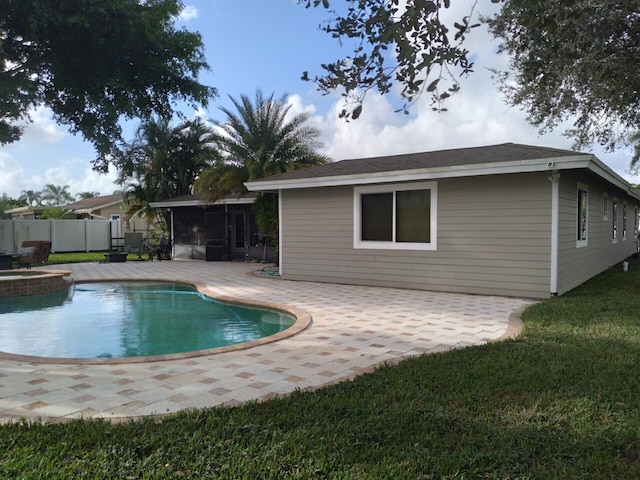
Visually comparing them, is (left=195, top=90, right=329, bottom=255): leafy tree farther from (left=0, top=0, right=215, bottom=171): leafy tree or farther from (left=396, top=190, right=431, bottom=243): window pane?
(left=396, top=190, right=431, bottom=243): window pane

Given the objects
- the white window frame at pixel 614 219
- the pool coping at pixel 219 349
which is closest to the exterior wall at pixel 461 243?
the pool coping at pixel 219 349

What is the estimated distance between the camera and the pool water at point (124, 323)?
5863 millimetres

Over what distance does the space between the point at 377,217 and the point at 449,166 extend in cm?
210

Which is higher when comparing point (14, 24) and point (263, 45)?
point (14, 24)

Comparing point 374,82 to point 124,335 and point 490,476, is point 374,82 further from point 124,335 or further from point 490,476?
point 124,335

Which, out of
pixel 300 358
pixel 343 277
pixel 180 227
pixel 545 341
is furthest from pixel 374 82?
pixel 180 227

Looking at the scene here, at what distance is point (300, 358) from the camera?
15.4 feet

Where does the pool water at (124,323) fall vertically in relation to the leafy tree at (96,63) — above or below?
below

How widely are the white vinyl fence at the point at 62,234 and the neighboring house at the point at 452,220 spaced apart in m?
15.4

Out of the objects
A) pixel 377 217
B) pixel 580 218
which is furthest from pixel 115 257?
pixel 580 218

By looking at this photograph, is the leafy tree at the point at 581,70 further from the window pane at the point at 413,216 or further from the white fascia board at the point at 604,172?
the window pane at the point at 413,216

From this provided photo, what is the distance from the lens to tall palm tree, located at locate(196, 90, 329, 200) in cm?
1513

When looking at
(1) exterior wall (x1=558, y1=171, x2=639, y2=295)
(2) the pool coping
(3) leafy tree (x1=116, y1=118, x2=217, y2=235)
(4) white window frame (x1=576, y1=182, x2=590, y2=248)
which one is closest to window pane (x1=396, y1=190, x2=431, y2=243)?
Answer: (1) exterior wall (x1=558, y1=171, x2=639, y2=295)

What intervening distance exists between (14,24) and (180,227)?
9758 millimetres
